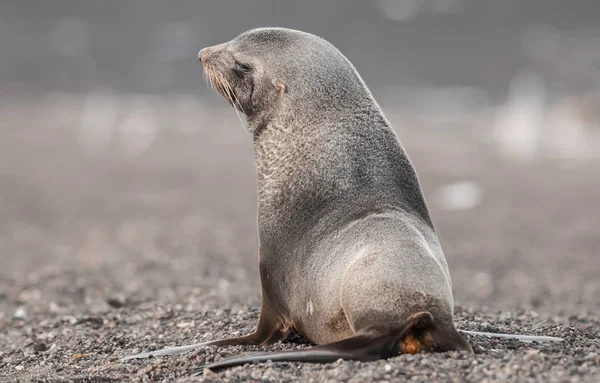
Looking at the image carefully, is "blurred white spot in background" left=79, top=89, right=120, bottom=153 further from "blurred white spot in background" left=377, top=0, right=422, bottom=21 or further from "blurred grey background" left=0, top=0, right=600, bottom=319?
"blurred white spot in background" left=377, top=0, right=422, bottom=21

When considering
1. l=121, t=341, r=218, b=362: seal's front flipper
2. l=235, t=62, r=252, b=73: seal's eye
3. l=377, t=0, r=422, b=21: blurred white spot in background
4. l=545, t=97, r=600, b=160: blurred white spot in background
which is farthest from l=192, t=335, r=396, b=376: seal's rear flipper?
l=377, t=0, r=422, b=21: blurred white spot in background

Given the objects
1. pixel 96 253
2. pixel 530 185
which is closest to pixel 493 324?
pixel 96 253

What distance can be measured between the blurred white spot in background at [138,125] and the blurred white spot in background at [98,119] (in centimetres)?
58

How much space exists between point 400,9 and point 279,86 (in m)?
70.1

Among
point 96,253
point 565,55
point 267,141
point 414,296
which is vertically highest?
point 565,55

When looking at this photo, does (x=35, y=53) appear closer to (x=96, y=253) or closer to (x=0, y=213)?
(x=0, y=213)

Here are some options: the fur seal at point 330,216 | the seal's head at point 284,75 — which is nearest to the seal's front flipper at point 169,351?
the fur seal at point 330,216

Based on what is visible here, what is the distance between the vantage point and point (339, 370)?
4914 mm

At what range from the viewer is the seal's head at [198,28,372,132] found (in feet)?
20.4

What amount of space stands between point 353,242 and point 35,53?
68047 millimetres

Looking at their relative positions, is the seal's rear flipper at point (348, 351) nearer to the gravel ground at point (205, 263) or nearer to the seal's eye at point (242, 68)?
the gravel ground at point (205, 263)

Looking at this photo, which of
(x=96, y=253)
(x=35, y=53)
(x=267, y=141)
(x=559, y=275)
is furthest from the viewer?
(x=35, y=53)

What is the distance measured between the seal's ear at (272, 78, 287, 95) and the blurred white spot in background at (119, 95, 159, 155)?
983 inches

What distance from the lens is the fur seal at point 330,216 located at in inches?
204
